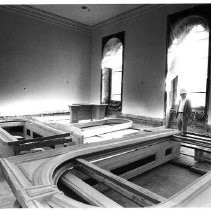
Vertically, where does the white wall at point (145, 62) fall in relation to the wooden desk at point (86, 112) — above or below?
above

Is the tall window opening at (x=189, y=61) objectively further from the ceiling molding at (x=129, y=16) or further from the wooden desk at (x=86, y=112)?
the wooden desk at (x=86, y=112)

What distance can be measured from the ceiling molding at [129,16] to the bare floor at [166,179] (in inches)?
236

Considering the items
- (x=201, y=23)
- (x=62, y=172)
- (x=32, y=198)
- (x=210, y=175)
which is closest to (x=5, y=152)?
(x=62, y=172)

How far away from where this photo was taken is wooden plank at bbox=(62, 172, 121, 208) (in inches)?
51.3

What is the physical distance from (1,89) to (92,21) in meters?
4.91

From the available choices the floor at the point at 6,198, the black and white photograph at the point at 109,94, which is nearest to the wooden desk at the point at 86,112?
the black and white photograph at the point at 109,94

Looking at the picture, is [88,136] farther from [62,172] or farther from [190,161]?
[62,172]

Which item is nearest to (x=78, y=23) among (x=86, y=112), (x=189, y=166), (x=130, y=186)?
(x=86, y=112)

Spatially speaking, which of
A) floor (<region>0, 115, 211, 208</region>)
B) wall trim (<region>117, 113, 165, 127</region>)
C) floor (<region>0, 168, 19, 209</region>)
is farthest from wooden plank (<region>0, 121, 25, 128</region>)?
wall trim (<region>117, 113, 165, 127</region>)

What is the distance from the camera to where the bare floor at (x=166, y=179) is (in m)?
2.59

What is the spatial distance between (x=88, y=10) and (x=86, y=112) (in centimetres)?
409

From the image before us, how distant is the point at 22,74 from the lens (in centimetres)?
795

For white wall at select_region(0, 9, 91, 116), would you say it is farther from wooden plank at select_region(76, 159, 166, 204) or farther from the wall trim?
wooden plank at select_region(76, 159, 166, 204)

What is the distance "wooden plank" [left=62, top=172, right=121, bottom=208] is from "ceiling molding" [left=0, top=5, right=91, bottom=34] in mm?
7852
